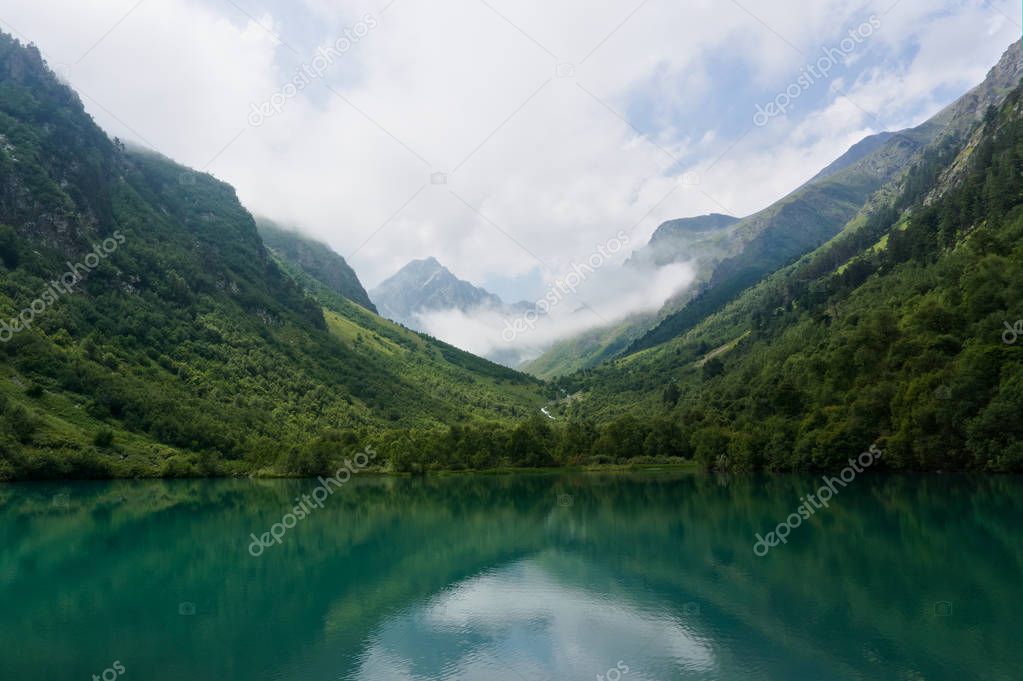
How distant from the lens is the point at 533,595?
31.9 meters

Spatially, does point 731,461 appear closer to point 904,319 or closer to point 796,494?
point 904,319

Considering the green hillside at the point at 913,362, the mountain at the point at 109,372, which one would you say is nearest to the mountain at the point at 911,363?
the green hillside at the point at 913,362

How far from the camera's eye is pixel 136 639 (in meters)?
24.5

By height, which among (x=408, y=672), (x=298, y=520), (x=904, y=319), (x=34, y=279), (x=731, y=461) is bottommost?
(x=408, y=672)

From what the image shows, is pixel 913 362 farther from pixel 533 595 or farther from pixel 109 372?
pixel 109 372

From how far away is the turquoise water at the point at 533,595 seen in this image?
21578 mm

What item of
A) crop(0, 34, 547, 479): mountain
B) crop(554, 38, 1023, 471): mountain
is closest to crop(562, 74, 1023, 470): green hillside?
crop(554, 38, 1023, 471): mountain

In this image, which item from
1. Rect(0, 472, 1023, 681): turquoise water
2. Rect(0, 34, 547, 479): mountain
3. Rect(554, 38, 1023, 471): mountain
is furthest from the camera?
Rect(0, 34, 547, 479): mountain

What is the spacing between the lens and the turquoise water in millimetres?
21578

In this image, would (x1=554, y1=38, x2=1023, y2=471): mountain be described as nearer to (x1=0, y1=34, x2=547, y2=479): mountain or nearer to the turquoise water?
the turquoise water

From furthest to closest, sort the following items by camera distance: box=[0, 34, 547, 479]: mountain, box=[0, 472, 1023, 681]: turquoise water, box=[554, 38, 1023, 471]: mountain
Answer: box=[0, 34, 547, 479]: mountain → box=[554, 38, 1023, 471]: mountain → box=[0, 472, 1023, 681]: turquoise water

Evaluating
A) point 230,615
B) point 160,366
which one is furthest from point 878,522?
point 160,366

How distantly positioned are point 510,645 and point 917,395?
76.1 m

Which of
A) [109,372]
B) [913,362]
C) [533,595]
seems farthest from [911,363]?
[109,372]
